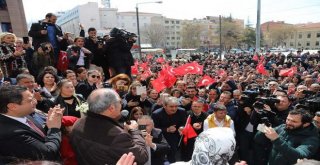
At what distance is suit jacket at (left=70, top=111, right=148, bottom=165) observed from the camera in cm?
212

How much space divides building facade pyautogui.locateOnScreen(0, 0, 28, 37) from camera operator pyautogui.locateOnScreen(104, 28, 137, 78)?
18.4m

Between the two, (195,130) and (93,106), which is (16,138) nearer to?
(93,106)

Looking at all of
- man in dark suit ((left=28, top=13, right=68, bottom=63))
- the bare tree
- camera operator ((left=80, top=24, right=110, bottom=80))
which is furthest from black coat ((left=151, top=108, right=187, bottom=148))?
the bare tree

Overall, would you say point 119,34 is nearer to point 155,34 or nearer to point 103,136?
point 103,136

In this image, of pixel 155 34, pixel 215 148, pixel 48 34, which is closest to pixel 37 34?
pixel 48 34

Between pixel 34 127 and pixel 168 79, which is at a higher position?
pixel 34 127

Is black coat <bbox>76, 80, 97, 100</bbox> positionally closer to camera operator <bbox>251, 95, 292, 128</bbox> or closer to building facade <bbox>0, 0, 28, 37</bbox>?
camera operator <bbox>251, 95, 292, 128</bbox>

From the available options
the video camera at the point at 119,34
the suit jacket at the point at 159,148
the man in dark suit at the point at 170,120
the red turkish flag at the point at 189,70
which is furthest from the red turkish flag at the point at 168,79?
the suit jacket at the point at 159,148

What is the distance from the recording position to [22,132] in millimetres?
2117

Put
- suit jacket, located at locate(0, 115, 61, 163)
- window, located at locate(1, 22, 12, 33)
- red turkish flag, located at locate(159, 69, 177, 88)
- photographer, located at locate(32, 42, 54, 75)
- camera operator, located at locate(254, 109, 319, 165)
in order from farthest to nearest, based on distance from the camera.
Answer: window, located at locate(1, 22, 12, 33)
red turkish flag, located at locate(159, 69, 177, 88)
photographer, located at locate(32, 42, 54, 75)
camera operator, located at locate(254, 109, 319, 165)
suit jacket, located at locate(0, 115, 61, 163)

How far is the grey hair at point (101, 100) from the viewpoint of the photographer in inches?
87.6

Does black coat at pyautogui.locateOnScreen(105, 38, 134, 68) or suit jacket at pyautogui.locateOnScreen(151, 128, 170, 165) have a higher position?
black coat at pyautogui.locateOnScreen(105, 38, 134, 68)

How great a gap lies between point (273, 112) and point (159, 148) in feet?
6.63

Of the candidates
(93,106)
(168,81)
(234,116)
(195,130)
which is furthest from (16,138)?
(168,81)
